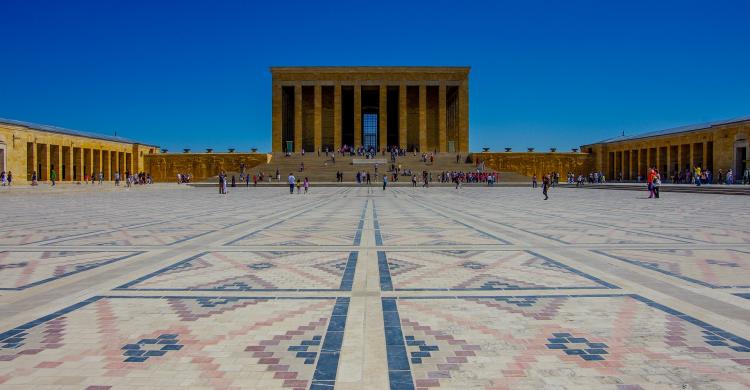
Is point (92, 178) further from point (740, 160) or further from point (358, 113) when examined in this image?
point (740, 160)

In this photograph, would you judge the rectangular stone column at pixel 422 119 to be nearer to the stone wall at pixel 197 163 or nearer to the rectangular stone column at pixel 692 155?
the stone wall at pixel 197 163

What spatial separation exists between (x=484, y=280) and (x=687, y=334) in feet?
5.77

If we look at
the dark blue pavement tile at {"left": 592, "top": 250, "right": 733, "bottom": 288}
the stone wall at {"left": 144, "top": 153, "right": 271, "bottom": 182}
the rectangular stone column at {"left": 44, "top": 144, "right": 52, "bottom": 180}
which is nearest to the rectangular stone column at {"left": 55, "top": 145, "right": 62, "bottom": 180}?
the rectangular stone column at {"left": 44, "top": 144, "right": 52, "bottom": 180}

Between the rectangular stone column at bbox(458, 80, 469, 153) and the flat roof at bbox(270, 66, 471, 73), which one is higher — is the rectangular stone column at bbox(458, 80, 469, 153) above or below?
below

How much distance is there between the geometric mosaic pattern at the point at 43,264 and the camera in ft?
14.4

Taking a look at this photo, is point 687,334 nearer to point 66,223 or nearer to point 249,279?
point 249,279

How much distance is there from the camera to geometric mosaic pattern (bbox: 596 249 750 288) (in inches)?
173

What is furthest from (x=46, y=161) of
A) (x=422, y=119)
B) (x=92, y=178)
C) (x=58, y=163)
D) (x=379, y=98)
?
(x=422, y=119)

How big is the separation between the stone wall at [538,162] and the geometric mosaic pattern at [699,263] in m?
43.1

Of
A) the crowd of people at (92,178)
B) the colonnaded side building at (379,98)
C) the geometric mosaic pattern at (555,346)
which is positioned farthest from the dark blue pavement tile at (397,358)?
the colonnaded side building at (379,98)

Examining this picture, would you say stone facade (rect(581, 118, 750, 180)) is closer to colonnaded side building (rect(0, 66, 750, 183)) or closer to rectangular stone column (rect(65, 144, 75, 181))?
colonnaded side building (rect(0, 66, 750, 183))

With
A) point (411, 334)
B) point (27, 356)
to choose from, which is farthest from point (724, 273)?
point (27, 356)

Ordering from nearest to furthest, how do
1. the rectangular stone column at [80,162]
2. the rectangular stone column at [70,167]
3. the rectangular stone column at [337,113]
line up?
the rectangular stone column at [70,167]
the rectangular stone column at [80,162]
the rectangular stone column at [337,113]

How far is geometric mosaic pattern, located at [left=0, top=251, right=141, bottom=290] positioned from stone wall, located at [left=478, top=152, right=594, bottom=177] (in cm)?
4503
